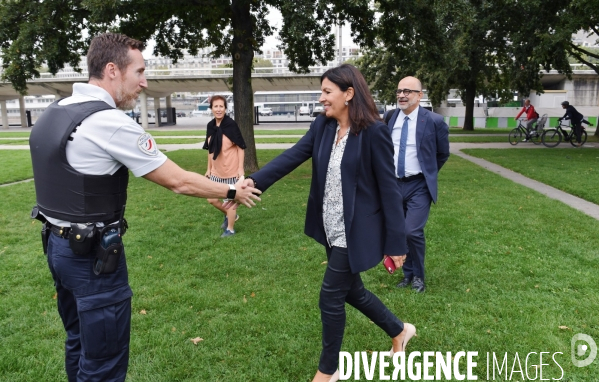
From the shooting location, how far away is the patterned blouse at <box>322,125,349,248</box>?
3.11 metres

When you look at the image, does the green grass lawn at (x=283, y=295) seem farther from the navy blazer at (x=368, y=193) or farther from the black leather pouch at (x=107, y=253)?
the black leather pouch at (x=107, y=253)

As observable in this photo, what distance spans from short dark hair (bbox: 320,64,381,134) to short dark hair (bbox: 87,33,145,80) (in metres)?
1.20

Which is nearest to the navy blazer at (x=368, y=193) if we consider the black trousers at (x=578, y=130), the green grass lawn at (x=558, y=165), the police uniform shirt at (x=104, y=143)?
the police uniform shirt at (x=104, y=143)

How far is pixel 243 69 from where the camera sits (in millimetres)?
12461

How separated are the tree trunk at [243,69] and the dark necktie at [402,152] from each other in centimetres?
802

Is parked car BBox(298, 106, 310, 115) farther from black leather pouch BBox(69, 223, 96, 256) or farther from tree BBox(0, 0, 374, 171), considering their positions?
black leather pouch BBox(69, 223, 96, 256)

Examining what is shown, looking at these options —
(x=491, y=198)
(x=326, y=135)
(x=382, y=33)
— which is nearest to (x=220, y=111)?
(x=326, y=135)

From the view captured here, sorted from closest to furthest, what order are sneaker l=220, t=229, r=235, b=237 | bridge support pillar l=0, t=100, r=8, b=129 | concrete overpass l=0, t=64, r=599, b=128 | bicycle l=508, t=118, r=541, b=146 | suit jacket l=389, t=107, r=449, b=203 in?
suit jacket l=389, t=107, r=449, b=203 < sneaker l=220, t=229, r=235, b=237 < bicycle l=508, t=118, r=541, b=146 < concrete overpass l=0, t=64, r=599, b=128 < bridge support pillar l=0, t=100, r=8, b=129

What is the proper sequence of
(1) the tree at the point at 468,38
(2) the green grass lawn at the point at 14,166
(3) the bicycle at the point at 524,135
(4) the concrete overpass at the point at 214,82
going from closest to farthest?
(1) the tree at the point at 468,38, (2) the green grass lawn at the point at 14,166, (3) the bicycle at the point at 524,135, (4) the concrete overpass at the point at 214,82

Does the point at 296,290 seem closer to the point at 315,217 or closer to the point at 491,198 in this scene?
the point at 315,217

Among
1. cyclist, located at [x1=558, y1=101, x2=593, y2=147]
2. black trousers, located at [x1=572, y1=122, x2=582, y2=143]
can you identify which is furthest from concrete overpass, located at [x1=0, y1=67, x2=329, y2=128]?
black trousers, located at [x1=572, y1=122, x2=582, y2=143]

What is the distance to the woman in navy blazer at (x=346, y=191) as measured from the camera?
3.00 metres

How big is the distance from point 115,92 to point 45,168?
502 mm

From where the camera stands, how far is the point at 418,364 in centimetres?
356
